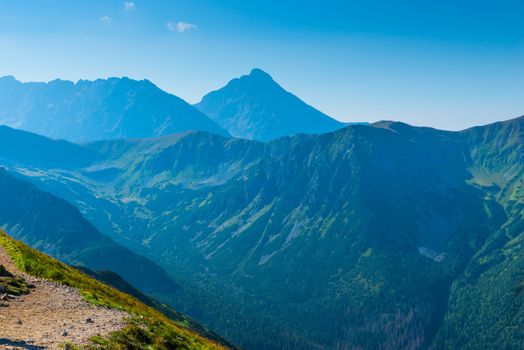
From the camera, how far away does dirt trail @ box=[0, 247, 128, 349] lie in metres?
29.8

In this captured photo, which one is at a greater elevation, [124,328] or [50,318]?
[124,328]

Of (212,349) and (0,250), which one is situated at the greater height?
(0,250)

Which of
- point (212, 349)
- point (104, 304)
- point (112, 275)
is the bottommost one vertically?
point (112, 275)

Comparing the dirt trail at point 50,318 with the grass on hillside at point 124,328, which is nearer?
the dirt trail at point 50,318

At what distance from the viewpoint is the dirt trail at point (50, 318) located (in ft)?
97.7

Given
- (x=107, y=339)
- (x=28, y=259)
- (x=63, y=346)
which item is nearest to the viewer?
(x=63, y=346)

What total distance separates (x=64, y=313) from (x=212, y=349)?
51.2 feet

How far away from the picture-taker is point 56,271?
47.0 meters

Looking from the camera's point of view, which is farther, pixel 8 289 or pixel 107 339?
pixel 8 289

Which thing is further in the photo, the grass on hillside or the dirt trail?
the grass on hillside

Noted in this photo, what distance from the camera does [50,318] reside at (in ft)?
116

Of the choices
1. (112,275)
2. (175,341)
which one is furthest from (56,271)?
(112,275)

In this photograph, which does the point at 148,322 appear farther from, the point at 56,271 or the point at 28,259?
the point at 28,259

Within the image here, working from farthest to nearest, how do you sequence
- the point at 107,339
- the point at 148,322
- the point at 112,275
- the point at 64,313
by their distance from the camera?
the point at 112,275 < the point at 148,322 < the point at 64,313 < the point at 107,339
